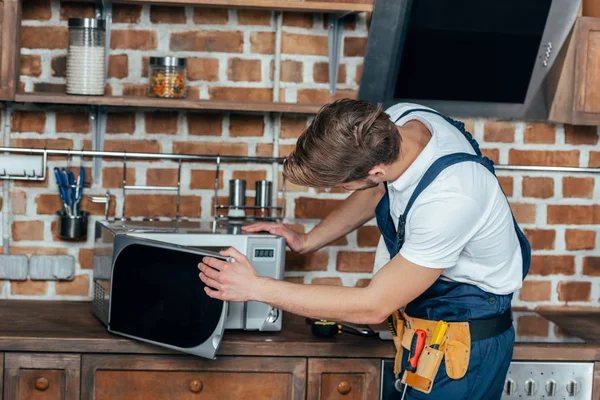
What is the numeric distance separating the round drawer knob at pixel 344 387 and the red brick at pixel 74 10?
1228 millimetres

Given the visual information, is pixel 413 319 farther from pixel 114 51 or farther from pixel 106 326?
pixel 114 51

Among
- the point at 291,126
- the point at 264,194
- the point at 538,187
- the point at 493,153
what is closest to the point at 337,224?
the point at 264,194

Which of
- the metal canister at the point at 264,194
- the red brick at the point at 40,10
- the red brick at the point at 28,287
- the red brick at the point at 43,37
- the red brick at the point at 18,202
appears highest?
the red brick at the point at 40,10

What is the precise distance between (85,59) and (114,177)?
377mm

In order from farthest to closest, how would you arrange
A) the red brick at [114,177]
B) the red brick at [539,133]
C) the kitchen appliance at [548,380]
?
the red brick at [539,133]
the red brick at [114,177]
the kitchen appliance at [548,380]

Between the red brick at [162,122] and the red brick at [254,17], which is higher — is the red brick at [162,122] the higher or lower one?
the lower one

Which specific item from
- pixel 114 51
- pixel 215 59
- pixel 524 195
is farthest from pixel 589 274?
pixel 114 51

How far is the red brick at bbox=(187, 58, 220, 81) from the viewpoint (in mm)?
2592

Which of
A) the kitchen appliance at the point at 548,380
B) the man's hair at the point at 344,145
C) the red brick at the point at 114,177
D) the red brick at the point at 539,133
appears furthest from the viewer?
the red brick at the point at 539,133

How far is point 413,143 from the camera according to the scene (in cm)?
190

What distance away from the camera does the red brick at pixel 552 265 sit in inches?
108

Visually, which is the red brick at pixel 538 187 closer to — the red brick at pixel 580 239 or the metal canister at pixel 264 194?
the red brick at pixel 580 239

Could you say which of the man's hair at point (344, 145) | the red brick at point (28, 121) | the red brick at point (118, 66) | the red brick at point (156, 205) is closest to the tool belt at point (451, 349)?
the man's hair at point (344, 145)

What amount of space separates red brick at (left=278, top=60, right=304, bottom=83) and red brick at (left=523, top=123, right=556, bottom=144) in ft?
2.27
